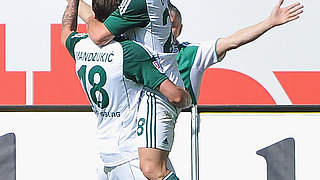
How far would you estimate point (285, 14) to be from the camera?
319 centimetres

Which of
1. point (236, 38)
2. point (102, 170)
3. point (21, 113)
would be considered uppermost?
point (236, 38)

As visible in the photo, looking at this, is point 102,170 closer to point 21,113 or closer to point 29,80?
point 21,113

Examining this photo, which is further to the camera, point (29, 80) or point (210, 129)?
point (29, 80)

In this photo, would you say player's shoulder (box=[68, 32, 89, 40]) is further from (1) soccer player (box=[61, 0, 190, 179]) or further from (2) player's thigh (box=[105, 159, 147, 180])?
(2) player's thigh (box=[105, 159, 147, 180])

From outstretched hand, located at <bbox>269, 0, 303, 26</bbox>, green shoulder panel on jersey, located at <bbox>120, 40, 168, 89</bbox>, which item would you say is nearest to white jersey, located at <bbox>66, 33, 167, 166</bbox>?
Answer: green shoulder panel on jersey, located at <bbox>120, 40, 168, 89</bbox>

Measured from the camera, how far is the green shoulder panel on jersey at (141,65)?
288 cm

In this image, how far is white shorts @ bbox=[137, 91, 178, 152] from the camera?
294 cm

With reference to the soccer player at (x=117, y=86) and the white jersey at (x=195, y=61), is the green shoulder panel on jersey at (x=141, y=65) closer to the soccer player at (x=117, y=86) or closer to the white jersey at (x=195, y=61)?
the soccer player at (x=117, y=86)

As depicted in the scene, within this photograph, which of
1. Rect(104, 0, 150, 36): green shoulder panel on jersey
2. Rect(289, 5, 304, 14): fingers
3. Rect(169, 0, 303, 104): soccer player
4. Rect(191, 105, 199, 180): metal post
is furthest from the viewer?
Rect(191, 105, 199, 180): metal post

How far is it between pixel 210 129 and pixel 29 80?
3.39ft

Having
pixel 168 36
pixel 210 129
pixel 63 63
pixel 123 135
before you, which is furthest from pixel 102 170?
pixel 63 63

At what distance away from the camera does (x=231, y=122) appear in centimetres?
394

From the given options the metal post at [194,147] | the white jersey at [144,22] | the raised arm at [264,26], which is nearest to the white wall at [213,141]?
the metal post at [194,147]

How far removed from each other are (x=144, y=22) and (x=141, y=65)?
152 mm
